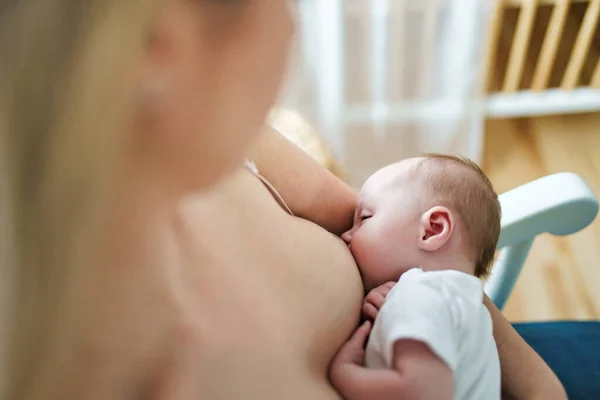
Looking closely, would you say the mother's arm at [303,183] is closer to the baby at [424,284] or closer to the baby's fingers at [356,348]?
the baby at [424,284]

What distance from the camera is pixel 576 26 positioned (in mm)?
2361

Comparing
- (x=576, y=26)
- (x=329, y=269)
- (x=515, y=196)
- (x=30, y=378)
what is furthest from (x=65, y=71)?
(x=576, y=26)

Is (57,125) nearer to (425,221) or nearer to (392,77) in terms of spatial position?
(425,221)

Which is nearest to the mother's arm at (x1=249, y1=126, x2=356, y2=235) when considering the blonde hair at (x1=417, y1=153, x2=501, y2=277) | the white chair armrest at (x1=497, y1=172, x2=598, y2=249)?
the blonde hair at (x1=417, y1=153, x2=501, y2=277)

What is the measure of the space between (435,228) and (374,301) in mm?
148

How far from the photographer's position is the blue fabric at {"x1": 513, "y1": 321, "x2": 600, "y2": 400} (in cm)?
93

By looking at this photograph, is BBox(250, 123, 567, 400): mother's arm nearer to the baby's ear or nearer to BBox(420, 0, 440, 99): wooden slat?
the baby's ear

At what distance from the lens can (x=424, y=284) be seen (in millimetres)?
665

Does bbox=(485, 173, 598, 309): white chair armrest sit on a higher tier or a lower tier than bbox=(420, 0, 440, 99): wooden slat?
lower

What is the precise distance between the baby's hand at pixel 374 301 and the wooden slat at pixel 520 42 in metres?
1.43

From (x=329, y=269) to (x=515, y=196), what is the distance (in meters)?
0.40

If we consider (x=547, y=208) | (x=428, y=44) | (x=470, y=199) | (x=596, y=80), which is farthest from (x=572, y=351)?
(x=596, y=80)

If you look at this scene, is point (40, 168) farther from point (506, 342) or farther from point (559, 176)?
point (559, 176)

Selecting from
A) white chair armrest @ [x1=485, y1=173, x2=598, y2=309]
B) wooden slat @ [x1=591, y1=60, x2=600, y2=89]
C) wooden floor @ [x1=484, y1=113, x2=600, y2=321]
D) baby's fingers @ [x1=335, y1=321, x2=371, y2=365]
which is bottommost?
wooden floor @ [x1=484, y1=113, x2=600, y2=321]
